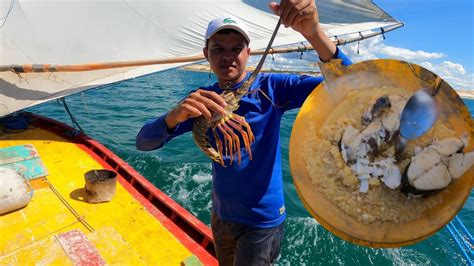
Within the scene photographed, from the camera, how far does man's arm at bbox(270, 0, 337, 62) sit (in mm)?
1540

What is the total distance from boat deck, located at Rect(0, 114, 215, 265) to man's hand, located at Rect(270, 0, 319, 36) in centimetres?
279

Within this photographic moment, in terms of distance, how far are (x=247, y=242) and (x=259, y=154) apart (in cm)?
67

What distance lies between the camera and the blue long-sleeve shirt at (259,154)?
196cm

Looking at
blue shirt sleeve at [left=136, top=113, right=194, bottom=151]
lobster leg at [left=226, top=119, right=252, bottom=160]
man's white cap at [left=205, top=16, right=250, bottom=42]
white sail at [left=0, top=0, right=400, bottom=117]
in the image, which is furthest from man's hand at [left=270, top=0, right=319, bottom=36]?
white sail at [left=0, top=0, right=400, bottom=117]

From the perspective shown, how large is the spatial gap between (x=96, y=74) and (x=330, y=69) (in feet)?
19.7

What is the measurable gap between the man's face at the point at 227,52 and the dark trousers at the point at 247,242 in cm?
119

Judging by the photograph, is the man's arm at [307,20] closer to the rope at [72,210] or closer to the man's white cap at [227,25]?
the man's white cap at [227,25]

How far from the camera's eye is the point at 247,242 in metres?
1.98

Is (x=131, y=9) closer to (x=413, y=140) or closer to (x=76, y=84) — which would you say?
(x=76, y=84)

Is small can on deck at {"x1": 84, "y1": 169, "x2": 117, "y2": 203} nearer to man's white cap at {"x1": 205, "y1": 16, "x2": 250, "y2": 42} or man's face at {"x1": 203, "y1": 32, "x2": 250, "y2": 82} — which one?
man's face at {"x1": 203, "y1": 32, "x2": 250, "y2": 82}

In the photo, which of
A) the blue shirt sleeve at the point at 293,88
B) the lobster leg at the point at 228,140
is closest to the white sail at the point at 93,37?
the lobster leg at the point at 228,140

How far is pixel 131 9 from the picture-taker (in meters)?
6.46

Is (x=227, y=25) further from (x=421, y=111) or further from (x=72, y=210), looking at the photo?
(x=72, y=210)

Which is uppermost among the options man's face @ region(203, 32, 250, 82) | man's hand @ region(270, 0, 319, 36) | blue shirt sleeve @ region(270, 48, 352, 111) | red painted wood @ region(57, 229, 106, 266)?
man's hand @ region(270, 0, 319, 36)
